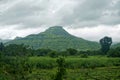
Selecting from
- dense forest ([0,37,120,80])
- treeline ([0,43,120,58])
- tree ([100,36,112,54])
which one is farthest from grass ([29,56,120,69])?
tree ([100,36,112,54])

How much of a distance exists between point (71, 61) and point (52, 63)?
8.63m

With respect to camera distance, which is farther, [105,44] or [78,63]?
[105,44]

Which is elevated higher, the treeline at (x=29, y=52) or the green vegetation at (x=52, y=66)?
the treeline at (x=29, y=52)

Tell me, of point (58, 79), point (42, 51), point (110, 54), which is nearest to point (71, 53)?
point (42, 51)

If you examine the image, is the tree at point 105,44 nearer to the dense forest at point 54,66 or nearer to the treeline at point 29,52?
the dense forest at point 54,66

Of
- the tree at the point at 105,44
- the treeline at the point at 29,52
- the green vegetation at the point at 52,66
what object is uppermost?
the tree at the point at 105,44

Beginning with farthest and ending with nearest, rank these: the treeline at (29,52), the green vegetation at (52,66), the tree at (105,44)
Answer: the tree at (105,44)
the treeline at (29,52)
the green vegetation at (52,66)

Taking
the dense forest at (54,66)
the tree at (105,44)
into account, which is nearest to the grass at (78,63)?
the dense forest at (54,66)

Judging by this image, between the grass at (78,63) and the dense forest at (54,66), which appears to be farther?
the grass at (78,63)

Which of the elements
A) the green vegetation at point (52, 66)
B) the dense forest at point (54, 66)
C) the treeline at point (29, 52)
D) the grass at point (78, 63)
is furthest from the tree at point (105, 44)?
the grass at point (78, 63)

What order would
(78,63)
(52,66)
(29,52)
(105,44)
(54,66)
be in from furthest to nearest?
→ (105,44) → (29,52) → (78,63) → (52,66) → (54,66)

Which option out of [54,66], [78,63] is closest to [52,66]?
[54,66]

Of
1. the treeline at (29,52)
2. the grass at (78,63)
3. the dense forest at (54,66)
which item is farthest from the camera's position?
the grass at (78,63)

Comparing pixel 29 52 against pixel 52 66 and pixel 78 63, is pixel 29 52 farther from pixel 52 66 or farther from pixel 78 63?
pixel 78 63
